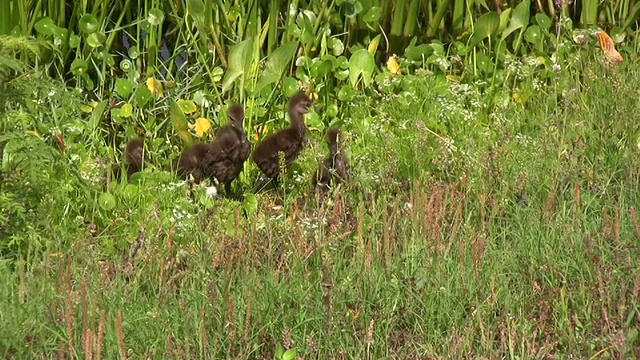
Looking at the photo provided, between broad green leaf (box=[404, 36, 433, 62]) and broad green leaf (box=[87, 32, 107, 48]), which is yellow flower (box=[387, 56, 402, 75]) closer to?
broad green leaf (box=[404, 36, 433, 62])

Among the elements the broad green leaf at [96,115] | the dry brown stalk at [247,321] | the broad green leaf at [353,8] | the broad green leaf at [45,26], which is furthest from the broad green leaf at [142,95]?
the dry brown stalk at [247,321]

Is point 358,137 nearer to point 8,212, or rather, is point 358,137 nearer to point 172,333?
point 8,212

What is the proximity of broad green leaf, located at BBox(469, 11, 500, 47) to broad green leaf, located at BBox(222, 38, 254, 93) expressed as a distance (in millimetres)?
1154

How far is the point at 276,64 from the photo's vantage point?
5938mm

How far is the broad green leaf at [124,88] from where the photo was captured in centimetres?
583

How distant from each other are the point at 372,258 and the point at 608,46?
282cm

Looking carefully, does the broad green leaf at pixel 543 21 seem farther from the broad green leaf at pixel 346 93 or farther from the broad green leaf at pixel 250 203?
the broad green leaf at pixel 250 203

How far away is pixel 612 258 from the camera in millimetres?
3980

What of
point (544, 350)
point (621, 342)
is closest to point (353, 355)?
point (544, 350)

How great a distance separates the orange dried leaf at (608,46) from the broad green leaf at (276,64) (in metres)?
1.54

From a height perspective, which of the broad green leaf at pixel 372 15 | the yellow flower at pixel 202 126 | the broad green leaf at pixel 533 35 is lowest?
the yellow flower at pixel 202 126

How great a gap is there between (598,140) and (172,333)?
88.8 inches

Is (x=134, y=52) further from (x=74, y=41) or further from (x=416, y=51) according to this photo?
(x=416, y=51)

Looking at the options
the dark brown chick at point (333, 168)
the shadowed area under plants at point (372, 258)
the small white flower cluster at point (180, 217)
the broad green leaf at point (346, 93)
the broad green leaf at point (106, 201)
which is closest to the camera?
the shadowed area under plants at point (372, 258)
